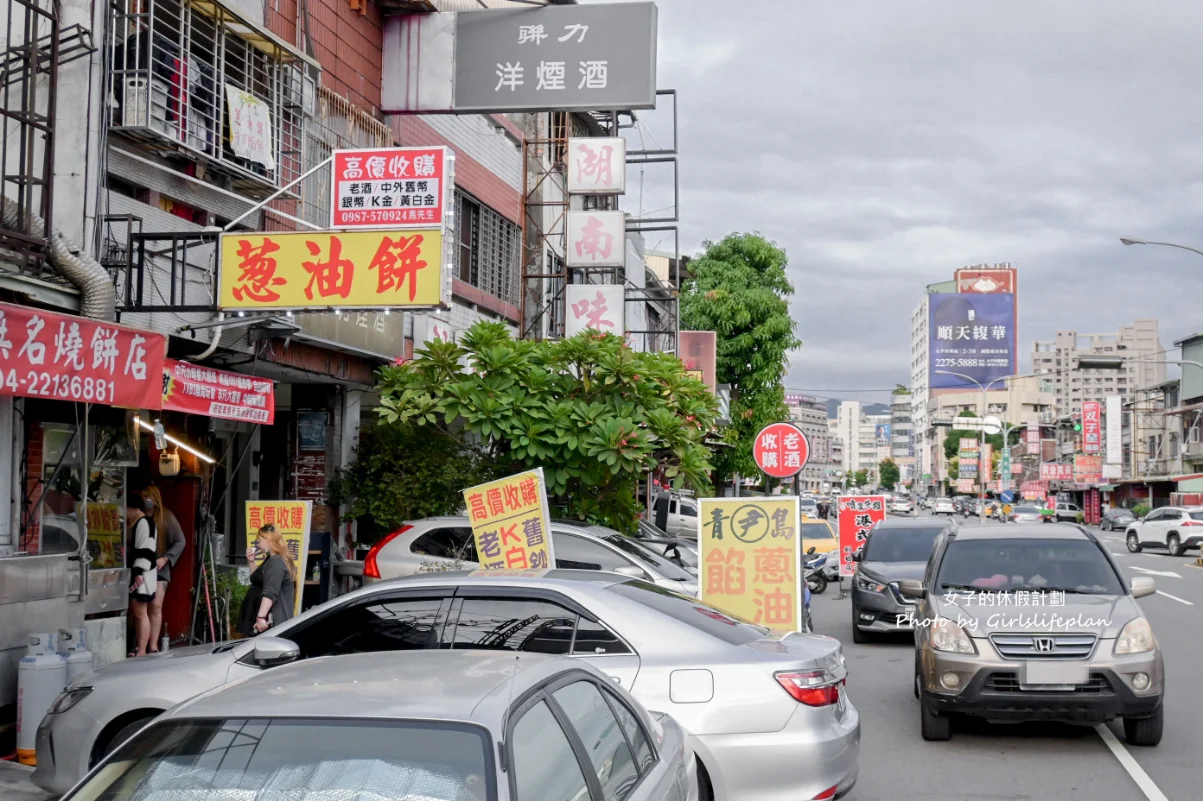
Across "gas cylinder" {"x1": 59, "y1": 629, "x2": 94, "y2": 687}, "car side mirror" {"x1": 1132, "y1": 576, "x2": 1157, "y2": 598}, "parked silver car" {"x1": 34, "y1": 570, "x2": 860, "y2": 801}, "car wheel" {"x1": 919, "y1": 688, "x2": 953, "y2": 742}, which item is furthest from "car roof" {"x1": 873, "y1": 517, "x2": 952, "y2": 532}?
"gas cylinder" {"x1": 59, "y1": 629, "x2": 94, "y2": 687}

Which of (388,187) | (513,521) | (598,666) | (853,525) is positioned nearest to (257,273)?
(388,187)

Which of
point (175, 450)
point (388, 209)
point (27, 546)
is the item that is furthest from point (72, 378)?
point (175, 450)

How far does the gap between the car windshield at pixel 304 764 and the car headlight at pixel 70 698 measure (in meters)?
3.28

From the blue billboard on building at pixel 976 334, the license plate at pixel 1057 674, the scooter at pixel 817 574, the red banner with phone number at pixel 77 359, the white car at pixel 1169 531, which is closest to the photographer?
the red banner with phone number at pixel 77 359

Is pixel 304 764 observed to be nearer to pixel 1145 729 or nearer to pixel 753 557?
pixel 1145 729

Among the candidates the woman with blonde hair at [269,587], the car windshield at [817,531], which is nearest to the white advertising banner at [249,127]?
the woman with blonde hair at [269,587]

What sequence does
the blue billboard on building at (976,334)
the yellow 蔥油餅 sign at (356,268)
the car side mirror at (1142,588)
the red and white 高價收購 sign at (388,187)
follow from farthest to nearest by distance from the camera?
the blue billboard on building at (976,334)
the red and white 高價收購 sign at (388,187)
the yellow 蔥油餅 sign at (356,268)
the car side mirror at (1142,588)

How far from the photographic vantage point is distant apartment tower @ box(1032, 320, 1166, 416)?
137 m

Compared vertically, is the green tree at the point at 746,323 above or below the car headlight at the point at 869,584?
above

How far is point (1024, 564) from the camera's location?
32.6 feet

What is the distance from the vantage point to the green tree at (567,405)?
1416 cm

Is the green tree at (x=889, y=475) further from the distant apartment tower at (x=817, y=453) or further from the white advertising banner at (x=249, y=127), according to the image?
the white advertising banner at (x=249, y=127)

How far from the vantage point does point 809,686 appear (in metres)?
6.27

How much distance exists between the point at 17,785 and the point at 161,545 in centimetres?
579
